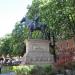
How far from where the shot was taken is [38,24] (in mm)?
35125

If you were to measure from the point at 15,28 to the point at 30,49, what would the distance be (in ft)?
79.3

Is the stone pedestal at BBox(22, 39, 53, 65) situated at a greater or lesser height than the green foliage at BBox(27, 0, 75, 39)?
lesser

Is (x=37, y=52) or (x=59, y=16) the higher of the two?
(x=59, y=16)

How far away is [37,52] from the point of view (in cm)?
2864

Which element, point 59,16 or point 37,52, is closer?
point 37,52

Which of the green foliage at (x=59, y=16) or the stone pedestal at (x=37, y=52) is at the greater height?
the green foliage at (x=59, y=16)

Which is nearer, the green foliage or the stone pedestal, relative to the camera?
the stone pedestal

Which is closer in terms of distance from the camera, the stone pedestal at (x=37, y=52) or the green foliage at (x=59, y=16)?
the stone pedestal at (x=37, y=52)

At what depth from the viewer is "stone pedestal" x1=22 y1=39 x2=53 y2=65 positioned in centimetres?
2848

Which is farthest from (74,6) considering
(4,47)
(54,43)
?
(4,47)

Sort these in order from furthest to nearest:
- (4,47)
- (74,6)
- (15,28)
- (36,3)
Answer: (4,47) < (15,28) < (36,3) < (74,6)

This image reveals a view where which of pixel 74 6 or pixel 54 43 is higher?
pixel 74 6

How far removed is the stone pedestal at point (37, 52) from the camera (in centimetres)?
2848

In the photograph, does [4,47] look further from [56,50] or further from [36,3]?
[56,50]
